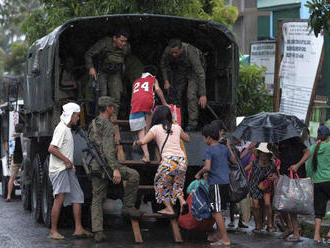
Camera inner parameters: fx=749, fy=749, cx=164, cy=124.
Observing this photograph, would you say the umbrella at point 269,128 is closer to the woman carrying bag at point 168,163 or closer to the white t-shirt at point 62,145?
the woman carrying bag at point 168,163

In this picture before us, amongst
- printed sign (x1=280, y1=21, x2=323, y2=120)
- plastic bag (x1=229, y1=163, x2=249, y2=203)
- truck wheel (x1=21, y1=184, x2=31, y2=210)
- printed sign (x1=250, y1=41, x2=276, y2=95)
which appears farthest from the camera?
printed sign (x1=250, y1=41, x2=276, y2=95)

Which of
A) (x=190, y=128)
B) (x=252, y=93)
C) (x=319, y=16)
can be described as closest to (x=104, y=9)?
(x=252, y=93)

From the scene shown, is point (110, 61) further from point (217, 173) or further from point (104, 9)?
point (104, 9)

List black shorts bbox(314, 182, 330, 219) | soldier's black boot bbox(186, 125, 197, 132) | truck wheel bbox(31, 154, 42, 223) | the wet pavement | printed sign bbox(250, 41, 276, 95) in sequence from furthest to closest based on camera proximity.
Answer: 1. printed sign bbox(250, 41, 276, 95)
2. truck wheel bbox(31, 154, 42, 223)
3. soldier's black boot bbox(186, 125, 197, 132)
4. black shorts bbox(314, 182, 330, 219)
5. the wet pavement

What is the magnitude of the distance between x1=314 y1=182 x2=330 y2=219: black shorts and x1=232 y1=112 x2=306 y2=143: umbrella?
83 centimetres

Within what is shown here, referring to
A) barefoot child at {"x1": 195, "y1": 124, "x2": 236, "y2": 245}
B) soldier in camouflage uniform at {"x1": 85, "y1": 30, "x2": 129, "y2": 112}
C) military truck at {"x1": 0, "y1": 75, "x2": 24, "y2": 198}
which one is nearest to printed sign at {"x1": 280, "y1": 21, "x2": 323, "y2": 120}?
soldier in camouflage uniform at {"x1": 85, "y1": 30, "x2": 129, "y2": 112}

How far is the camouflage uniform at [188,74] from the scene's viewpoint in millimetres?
12148

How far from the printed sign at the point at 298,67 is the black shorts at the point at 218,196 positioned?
5.32 meters

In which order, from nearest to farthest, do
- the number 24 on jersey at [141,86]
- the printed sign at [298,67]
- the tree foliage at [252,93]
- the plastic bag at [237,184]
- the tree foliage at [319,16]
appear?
the tree foliage at [319,16]
the plastic bag at [237,184]
the number 24 on jersey at [141,86]
the printed sign at [298,67]
the tree foliage at [252,93]

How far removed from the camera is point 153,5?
1795 cm

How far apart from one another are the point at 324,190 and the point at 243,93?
30.4 ft

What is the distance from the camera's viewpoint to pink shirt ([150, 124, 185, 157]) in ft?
32.0

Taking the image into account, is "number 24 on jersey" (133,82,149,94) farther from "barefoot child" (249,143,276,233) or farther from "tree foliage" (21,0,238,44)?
"tree foliage" (21,0,238,44)

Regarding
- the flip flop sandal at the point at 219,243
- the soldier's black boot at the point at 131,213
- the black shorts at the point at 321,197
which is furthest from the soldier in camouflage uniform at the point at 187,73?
the flip flop sandal at the point at 219,243
